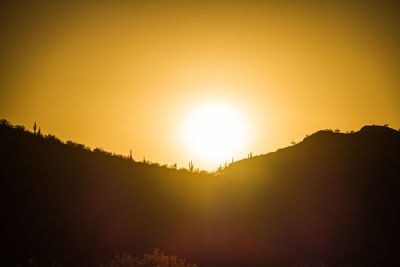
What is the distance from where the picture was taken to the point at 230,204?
41281 mm

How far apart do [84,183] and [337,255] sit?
2541 cm

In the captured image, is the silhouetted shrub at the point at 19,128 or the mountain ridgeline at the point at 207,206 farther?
the silhouetted shrub at the point at 19,128

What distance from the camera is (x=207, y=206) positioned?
38562mm

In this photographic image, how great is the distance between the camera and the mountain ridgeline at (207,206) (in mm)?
→ 25484

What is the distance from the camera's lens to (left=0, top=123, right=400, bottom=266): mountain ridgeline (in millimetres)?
25484

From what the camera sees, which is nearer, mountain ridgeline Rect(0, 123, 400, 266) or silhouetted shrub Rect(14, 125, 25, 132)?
mountain ridgeline Rect(0, 123, 400, 266)

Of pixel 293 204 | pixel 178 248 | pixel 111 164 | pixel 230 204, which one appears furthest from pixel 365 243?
pixel 111 164

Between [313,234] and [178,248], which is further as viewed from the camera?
[313,234]

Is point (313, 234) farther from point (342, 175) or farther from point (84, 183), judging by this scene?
point (84, 183)

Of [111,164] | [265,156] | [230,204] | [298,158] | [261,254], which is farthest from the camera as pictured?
[265,156]

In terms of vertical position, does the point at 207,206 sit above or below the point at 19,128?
below

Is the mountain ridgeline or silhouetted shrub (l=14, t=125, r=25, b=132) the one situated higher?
silhouetted shrub (l=14, t=125, r=25, b=132)

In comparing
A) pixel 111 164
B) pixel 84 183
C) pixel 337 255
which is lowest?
pixel 337 255

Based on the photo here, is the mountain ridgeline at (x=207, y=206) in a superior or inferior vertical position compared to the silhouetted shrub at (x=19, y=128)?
inferior
